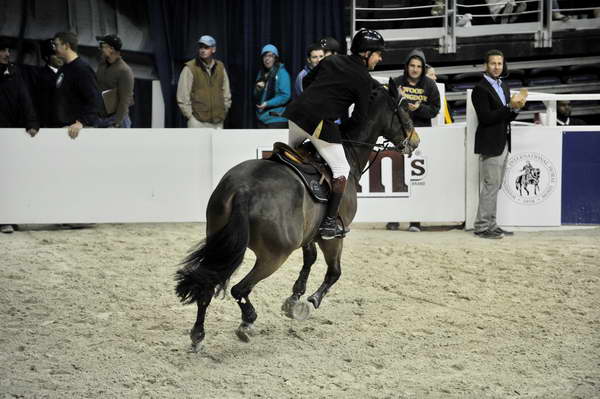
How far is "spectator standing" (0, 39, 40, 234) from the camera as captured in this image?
408 inches

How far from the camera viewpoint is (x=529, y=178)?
34.4 feet

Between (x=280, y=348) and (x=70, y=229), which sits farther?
(x=70, y=229)

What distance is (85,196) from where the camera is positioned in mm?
10406

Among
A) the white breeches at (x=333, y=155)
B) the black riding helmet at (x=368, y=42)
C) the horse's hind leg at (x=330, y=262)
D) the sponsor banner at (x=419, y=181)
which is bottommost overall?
the horse's hind leg at (x=330, y=262)

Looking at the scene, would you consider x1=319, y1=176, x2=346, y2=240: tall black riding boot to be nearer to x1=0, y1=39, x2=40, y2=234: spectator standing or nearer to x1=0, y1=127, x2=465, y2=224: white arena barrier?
x1=0, y1=127, x2=465, y2=224: white arena barrier

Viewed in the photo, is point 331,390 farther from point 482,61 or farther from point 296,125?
point 482,61

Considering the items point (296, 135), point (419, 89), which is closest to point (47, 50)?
point (419, 89)

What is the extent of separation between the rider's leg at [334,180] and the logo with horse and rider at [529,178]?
4.61 m

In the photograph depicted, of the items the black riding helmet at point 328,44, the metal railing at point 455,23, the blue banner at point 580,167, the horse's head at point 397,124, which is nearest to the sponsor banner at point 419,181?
Result: the blue banner at point 580,167

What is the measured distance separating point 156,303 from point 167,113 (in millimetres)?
6009

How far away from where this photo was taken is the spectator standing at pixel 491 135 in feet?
33.0

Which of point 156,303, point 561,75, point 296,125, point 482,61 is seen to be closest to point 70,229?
point 156,303

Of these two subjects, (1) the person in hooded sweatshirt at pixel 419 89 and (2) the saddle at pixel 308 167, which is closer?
(2) the saddle at pixel 308 167

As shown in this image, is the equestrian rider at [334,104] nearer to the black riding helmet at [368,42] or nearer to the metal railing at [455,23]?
the black riding helmet at [368,42]
